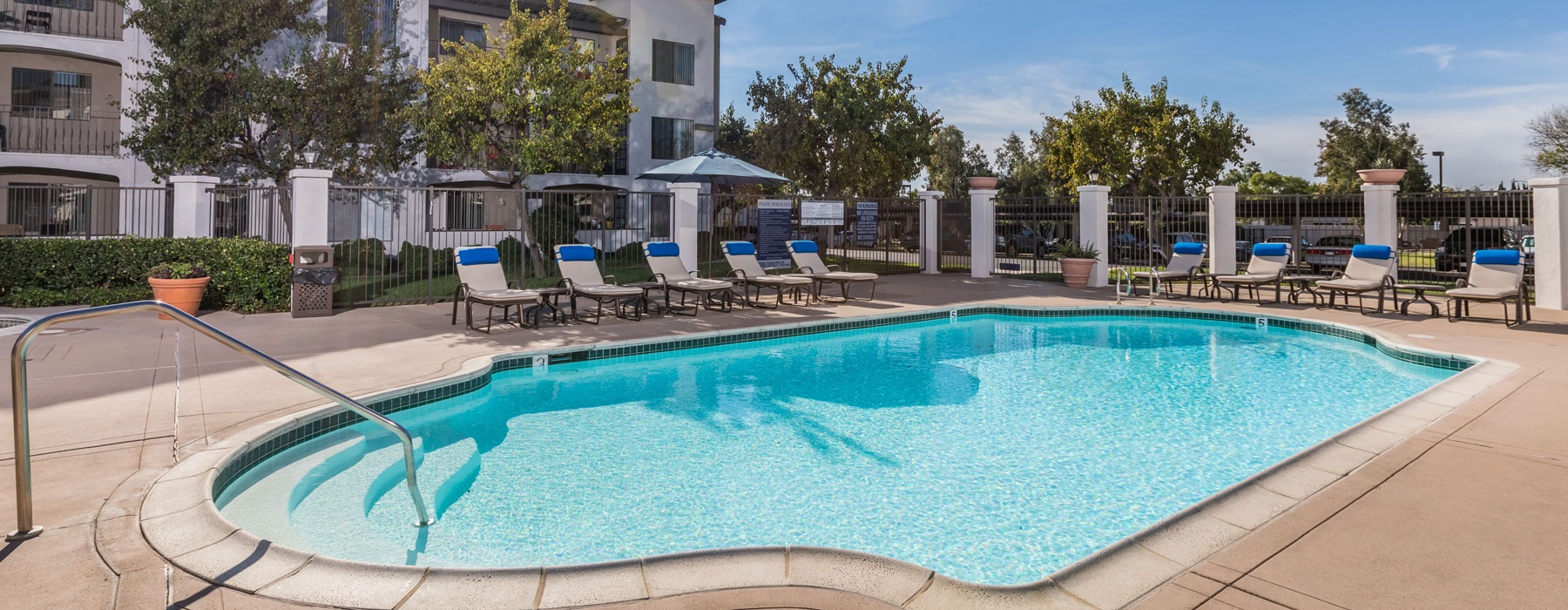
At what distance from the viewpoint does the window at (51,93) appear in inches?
816

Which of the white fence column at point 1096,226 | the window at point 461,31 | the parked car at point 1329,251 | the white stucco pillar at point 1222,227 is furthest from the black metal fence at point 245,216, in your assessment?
the parked car at point 1329,251

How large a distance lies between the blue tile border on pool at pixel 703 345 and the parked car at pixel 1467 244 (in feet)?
32.4

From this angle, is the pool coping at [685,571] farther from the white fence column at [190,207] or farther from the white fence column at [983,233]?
the white fence column at [983,233]

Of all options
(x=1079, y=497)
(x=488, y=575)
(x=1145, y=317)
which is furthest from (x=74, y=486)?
(x=1145, y=317)

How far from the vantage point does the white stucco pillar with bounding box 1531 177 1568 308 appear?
13000mm

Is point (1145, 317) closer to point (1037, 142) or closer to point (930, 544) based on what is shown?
point (930, 544)

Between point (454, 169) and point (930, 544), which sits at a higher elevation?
point (454, 169)

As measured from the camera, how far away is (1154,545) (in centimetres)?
351

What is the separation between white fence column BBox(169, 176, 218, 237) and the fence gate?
15118 millimetres

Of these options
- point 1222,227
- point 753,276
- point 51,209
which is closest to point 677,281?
point 753,276

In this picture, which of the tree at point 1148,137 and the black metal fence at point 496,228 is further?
the tree at point 1148,137

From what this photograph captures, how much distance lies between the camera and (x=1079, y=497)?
16.5 ft

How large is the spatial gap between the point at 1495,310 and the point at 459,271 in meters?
15.2

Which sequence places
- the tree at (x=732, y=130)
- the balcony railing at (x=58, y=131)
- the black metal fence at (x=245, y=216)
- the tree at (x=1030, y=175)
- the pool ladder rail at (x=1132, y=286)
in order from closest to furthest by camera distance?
the pool ladder rail at (x=1132, y=286) < the black metal fence at (x=245, y=216) < the balcony railing at (x=58, y=131) < the tree at (x=732, y=130) < the tree at (x=1030, y=175)
